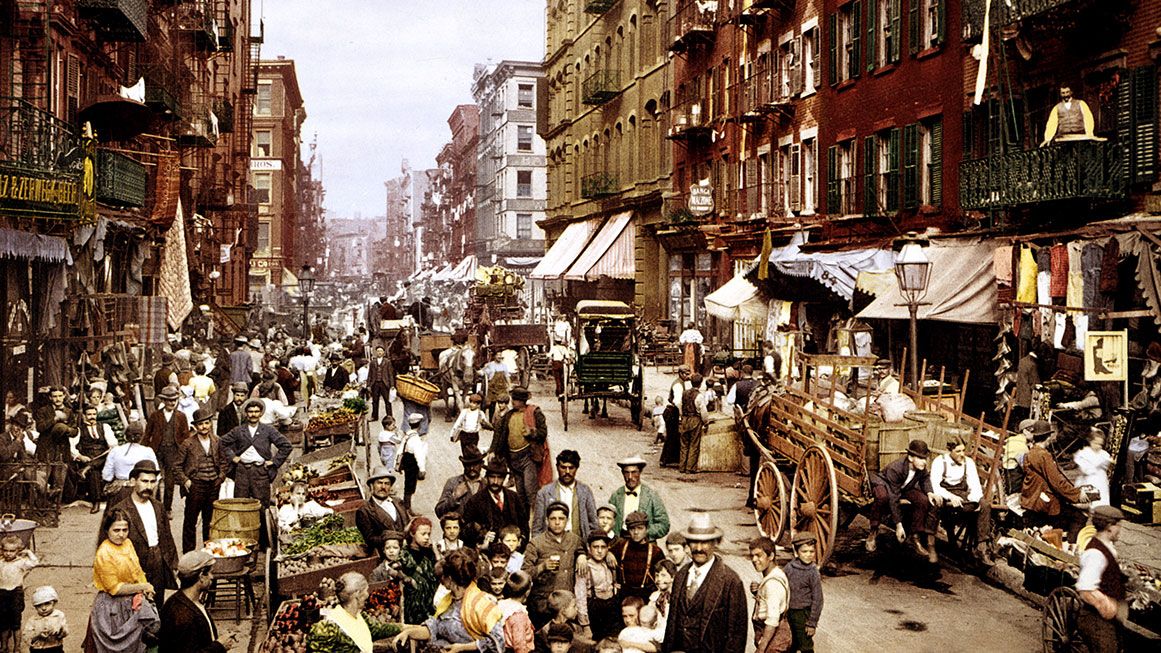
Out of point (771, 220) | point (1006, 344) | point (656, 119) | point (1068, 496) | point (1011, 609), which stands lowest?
point (1011, 609)

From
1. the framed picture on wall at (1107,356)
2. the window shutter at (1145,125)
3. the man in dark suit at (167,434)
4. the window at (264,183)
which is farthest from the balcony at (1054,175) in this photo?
the window at (264,183)

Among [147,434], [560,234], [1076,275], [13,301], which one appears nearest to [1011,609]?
[1076,275]

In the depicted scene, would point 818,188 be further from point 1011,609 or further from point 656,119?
point 1011,609

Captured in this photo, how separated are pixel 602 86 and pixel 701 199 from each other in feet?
48.5

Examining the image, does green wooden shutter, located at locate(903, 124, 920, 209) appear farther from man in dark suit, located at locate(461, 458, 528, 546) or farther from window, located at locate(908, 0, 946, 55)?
man in dark suit, located at locate(461, 458, 528, 546)

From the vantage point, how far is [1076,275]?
18016mm

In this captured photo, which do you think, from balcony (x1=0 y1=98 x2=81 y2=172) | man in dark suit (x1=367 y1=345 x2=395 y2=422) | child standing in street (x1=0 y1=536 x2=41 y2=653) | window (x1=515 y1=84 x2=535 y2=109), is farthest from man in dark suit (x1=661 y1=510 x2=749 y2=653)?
window (x1=515 y1=84 x2=535 y2=109)

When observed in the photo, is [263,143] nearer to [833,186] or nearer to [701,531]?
[833,186]

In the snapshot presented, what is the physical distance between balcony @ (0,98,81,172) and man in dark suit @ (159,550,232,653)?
1175cm

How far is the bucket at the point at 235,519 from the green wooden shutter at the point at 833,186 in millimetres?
20165

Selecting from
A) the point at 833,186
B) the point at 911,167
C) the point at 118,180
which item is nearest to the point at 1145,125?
the point at 911,167

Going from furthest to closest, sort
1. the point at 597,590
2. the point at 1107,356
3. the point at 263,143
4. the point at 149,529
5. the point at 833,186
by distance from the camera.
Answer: the point at 263,143
the point at 833,186
the point at 1107,356
the point at 149,529
the point at 597,590

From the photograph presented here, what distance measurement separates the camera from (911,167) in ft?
84.6

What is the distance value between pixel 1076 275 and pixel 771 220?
52.3 feet
